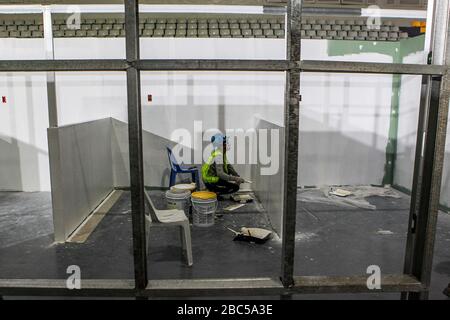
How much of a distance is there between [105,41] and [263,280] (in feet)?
17.9

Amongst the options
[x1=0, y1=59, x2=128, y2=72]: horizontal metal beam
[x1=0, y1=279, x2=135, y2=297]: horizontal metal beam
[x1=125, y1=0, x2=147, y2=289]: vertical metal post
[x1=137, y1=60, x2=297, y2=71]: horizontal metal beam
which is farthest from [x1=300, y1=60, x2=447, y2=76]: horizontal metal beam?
[x1=0, y1=279, x2=135, y2=297]: horizontal metal beam

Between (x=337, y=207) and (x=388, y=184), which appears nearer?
(x=337, y=207)

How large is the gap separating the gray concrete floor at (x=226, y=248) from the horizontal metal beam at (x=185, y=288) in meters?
0.79

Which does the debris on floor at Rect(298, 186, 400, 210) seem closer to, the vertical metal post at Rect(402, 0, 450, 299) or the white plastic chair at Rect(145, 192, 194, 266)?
the white plastic chair at Rect(145, 192, 194, 266)

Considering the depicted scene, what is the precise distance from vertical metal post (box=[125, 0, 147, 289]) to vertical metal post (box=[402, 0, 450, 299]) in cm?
174

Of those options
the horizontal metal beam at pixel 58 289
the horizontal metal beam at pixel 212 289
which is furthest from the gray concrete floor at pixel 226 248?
the horizontal metal beam at pixel 58 289

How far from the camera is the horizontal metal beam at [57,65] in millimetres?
2078

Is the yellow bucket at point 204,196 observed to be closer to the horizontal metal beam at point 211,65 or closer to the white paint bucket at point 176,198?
the white paint bucket at point 176,198

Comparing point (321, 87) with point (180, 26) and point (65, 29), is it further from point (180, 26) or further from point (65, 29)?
point (65, 29)

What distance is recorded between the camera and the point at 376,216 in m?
5.16

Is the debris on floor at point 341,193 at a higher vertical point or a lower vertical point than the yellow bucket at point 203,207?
lower

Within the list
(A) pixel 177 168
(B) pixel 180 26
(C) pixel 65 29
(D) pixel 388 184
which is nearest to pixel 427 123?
(A) pixel 177 168

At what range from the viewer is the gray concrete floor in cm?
351
